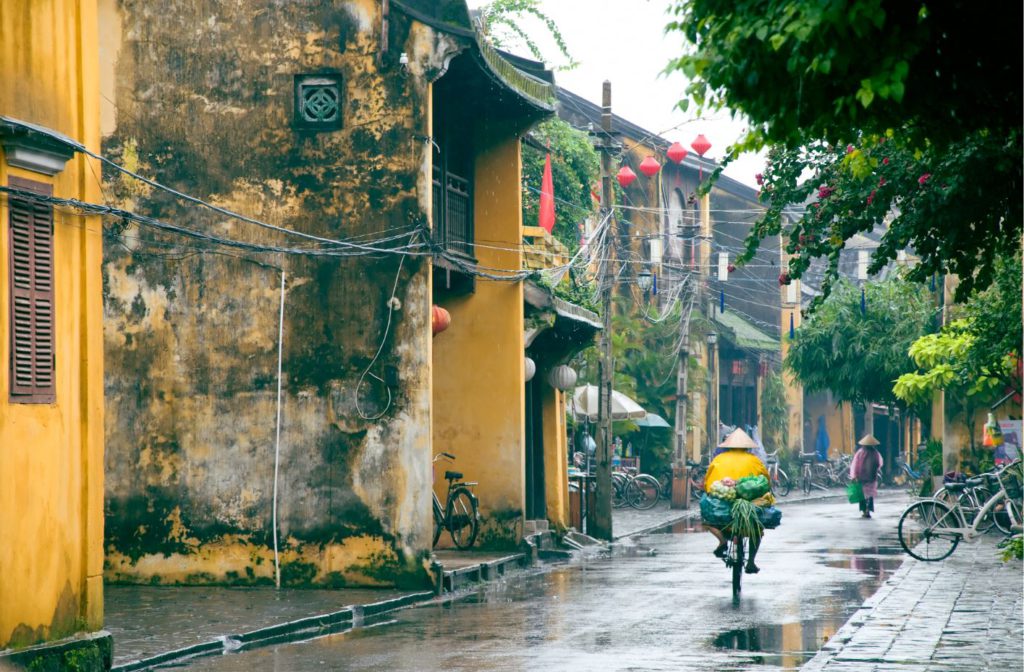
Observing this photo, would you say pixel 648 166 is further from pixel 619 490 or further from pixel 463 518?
pixel 619 490

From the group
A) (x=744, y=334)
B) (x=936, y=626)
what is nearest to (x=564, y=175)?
(x=744, y=334)

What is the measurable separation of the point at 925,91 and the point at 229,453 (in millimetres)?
11123

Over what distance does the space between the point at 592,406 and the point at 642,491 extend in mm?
6353

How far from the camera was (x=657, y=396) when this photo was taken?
4119 centimetres

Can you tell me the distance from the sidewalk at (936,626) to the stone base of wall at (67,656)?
Result: 16.7 feet

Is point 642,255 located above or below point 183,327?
above

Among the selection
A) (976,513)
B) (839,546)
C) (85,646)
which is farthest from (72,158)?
(839,546)

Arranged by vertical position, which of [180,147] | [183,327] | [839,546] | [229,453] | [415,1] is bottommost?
[839,546]

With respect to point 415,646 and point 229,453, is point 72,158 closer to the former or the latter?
point 415,646

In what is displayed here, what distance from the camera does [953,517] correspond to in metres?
19.7

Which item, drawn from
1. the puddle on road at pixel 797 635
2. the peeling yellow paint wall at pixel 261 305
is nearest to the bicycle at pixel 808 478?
the puddle on road at pixel 797 635

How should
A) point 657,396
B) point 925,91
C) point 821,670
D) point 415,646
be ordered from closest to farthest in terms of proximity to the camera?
point 925,91
point 821,670
point 415,646
point 657,396

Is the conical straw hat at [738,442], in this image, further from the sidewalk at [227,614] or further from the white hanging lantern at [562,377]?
the white hanging lantern at [562,377]

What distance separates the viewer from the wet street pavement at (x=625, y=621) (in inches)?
435
